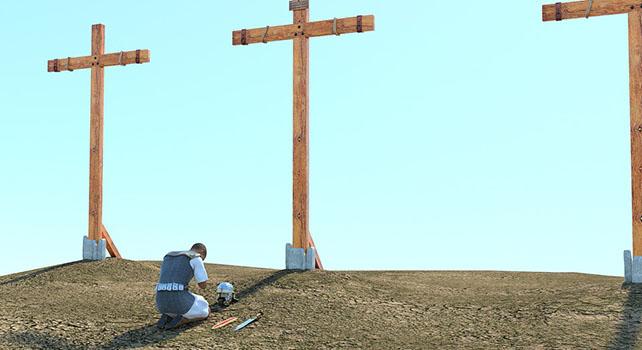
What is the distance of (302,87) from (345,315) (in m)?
3.87

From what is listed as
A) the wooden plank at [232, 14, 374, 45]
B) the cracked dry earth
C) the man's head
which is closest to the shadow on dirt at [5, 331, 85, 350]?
the cracked dry earth

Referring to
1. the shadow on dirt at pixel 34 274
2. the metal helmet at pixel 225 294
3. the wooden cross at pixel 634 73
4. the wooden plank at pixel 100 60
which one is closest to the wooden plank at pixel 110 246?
the shadow on dirt at pixel 34 274

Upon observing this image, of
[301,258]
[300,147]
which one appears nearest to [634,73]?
[300,147]

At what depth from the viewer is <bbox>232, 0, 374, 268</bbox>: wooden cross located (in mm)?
11031

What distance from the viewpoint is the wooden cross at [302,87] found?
36.2ft

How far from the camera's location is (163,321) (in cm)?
878

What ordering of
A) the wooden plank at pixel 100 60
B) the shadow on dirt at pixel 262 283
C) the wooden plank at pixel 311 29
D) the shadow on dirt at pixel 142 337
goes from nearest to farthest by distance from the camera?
1. the shadow on dirt at pixel 142 337
2. the shadow on dirt at pixel 262 283
3. the wooden plank at pixel 311 29
4. the wooden plank at pixel 100 60

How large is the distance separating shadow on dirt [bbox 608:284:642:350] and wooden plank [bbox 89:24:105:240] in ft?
30.3

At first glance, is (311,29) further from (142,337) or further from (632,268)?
(632,268)

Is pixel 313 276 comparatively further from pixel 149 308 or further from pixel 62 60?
pixel 62 60

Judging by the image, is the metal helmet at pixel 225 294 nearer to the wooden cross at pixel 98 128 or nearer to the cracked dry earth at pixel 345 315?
the cracked dry earth at pixel 345 315

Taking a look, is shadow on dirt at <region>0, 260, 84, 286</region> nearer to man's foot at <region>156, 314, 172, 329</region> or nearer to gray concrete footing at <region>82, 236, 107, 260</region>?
gray concrete footing at <region>82, 236, 107, 260</region>

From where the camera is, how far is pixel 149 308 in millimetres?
9758

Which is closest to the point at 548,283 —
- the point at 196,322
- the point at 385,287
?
the point at 385,287
